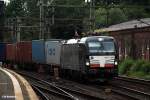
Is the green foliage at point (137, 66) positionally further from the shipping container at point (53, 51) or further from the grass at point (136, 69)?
the shipping container at point (53, 51)

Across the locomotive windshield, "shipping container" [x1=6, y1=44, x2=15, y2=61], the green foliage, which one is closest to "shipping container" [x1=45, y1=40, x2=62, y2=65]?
the green foliage

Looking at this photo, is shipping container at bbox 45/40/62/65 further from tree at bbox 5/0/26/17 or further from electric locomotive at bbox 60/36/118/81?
tree at bbox 5/0/26/17

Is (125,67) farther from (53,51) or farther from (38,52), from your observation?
(38,52)

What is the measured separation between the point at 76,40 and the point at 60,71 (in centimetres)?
628

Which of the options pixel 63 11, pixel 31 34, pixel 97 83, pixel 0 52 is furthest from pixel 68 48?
pixel 31 34

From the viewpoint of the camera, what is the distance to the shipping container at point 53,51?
39.8 metres

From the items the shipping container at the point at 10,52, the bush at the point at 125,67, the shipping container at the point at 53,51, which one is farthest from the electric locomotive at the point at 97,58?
the shipping container at the point at 10,52

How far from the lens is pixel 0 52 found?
6700 cm

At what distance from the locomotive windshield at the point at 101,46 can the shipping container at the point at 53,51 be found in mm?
9277

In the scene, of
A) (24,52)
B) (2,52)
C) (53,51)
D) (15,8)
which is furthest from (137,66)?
(15,8)

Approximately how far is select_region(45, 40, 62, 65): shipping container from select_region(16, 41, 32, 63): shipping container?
6805mm

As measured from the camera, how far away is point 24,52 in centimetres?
5466

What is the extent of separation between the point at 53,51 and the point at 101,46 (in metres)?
12.5

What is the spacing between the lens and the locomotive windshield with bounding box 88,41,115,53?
29.9 m
